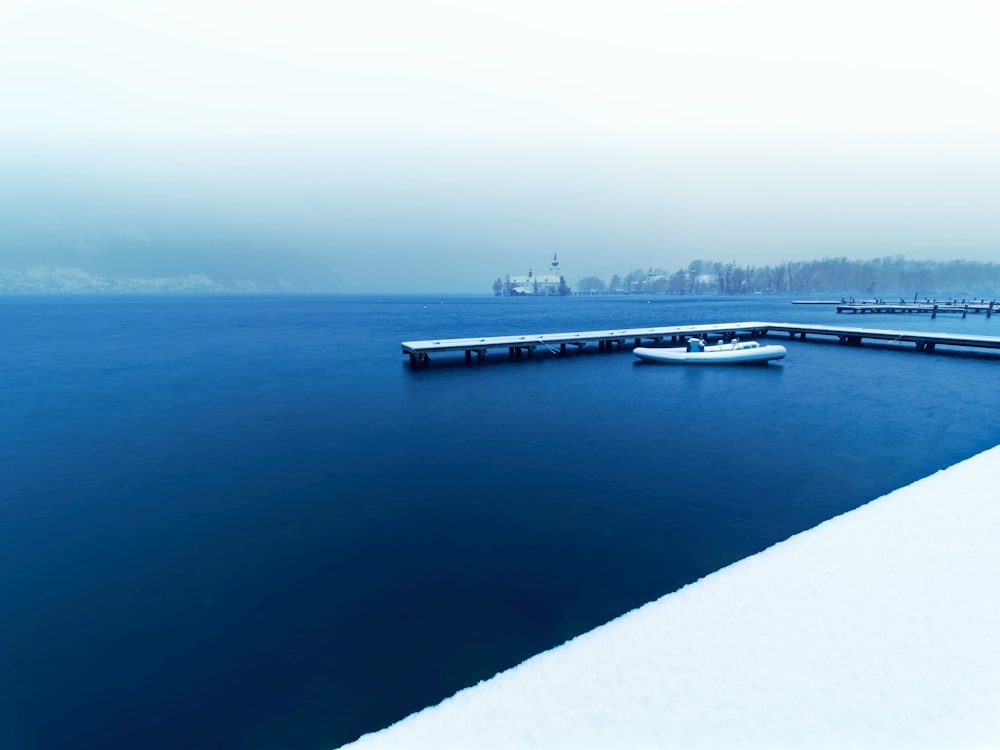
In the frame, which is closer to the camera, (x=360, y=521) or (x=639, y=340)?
(x=360, y=521)

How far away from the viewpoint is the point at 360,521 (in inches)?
698

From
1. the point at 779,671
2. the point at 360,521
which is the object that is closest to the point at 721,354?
the point at 360,521

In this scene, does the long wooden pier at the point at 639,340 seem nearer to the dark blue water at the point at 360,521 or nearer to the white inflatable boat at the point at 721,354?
the white inflatable boat at the point at 721,354

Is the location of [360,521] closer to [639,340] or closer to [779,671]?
[779,671]

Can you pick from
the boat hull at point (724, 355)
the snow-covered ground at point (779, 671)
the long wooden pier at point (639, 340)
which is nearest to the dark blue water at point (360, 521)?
the snow-covered ground at point (779, 671)

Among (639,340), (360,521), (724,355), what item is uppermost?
(639,340)

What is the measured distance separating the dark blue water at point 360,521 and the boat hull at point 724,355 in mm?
7576

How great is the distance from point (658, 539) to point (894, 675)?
9.43m

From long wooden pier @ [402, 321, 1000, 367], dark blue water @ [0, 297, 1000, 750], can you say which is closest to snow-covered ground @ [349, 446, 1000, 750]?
dark blue water @ [0, 297, 1000, 750]

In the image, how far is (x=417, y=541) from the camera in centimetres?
1645

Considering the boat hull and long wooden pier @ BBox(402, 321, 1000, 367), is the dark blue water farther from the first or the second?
long wooden pier @ BBox(402, 321, 1000, 367)

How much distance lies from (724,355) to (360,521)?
1730 inches

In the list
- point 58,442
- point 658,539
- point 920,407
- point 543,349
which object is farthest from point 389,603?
point 543,349

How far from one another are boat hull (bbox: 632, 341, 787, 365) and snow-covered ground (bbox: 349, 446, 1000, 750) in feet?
130
